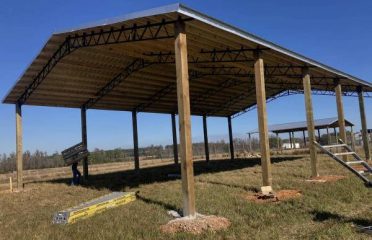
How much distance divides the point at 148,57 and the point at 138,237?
12757mm

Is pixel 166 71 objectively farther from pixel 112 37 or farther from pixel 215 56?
pixel 112 37

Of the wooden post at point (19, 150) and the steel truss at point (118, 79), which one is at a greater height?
the steel truss at point (118, 79)

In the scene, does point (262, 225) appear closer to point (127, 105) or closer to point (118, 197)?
point (118, 197)

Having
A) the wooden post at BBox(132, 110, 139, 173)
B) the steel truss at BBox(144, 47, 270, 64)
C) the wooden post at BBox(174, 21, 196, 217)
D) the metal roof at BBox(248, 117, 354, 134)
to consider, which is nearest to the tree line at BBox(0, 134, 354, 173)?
the metal roof at BBox(248, 117, 354, 134)

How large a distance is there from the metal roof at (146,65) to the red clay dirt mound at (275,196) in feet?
18.9

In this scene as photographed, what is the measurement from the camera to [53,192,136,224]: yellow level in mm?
12562

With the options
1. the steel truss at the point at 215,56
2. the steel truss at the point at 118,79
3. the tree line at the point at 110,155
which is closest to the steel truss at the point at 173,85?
the steel truss at the point at 215,56

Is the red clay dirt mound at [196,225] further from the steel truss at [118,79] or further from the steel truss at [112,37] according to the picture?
the steel truss at [118,79]

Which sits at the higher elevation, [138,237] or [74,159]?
[74,159]

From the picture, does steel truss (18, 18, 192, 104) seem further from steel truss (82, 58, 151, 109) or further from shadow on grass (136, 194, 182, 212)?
shadow on grass (136, 194, 182, 212)

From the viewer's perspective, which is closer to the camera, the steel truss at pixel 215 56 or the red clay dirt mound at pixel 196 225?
the red clay dirt mound at pixel 196 225

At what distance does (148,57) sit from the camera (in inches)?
840

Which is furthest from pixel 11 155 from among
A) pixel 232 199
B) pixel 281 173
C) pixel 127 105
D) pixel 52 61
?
pixel 232 199

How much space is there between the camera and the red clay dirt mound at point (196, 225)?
410 inches
